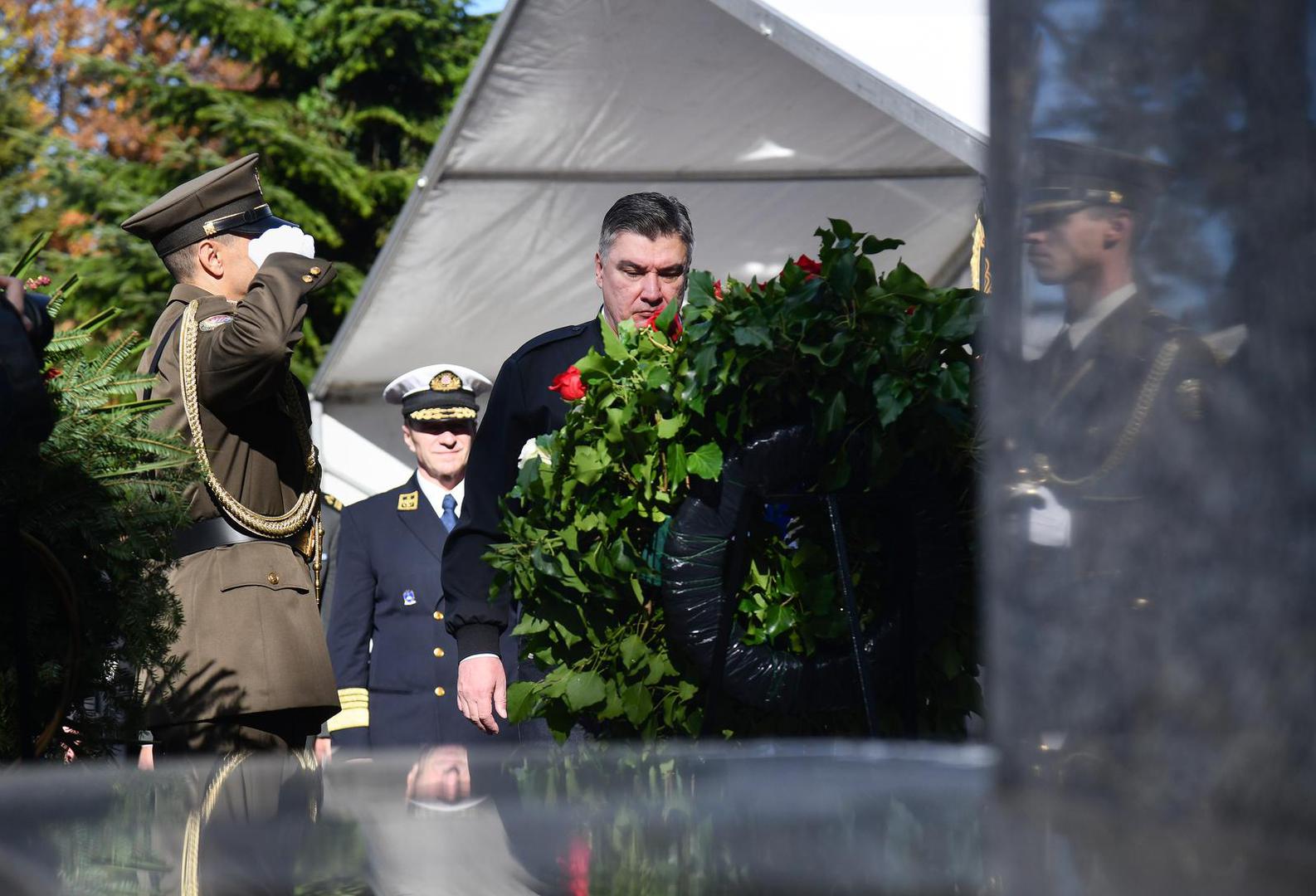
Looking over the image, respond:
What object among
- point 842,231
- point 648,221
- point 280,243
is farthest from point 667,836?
point 280,243

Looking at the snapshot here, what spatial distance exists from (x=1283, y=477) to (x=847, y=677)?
207 cm

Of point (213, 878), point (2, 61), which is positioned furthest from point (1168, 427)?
point (2, 61)

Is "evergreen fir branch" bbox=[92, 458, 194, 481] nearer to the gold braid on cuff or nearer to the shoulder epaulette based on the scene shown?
the gold braid on cuff

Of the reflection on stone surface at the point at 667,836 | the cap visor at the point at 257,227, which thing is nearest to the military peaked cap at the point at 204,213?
the cap visor at the point at 257,227

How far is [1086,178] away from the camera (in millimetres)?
383

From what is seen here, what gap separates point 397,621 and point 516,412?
1926mm

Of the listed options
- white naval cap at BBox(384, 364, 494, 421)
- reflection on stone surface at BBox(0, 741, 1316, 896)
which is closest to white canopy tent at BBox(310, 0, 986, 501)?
white naval cap at BBox(384, 364, 494, 421)

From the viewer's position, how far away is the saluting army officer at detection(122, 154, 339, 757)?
120 inches

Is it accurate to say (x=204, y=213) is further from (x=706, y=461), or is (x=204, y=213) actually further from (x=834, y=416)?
(x=834, y=416)

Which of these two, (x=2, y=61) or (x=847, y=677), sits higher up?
(x=2, y=61)

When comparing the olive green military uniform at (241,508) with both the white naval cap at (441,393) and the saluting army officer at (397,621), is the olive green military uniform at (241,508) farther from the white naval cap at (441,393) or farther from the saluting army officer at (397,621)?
the white naval cap at (441,393)

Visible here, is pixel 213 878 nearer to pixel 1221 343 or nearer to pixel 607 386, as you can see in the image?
pixel 1221 343

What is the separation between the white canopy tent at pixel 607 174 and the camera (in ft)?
17.7

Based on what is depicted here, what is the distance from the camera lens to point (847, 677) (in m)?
2.37
